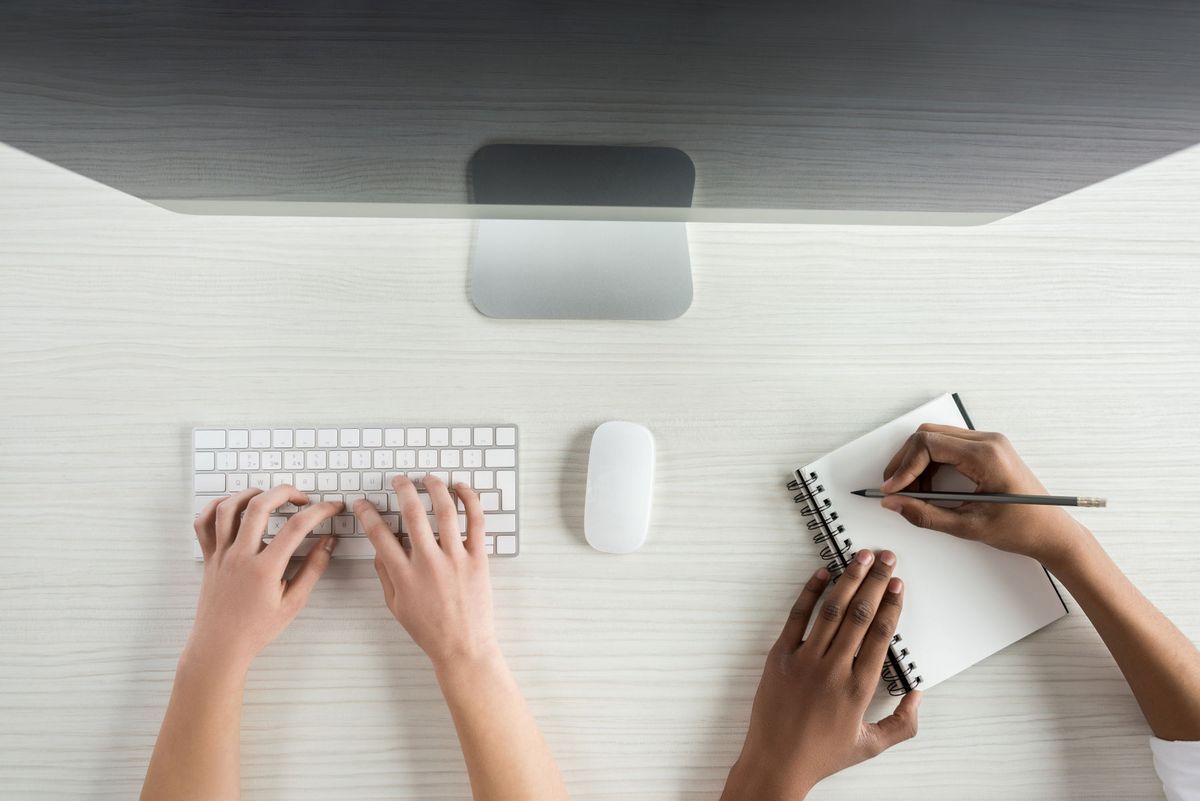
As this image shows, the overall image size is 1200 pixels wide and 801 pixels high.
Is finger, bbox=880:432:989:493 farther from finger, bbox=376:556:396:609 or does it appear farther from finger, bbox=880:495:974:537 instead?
finger, bbox=376:556:396:609

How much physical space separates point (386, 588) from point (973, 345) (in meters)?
0.59

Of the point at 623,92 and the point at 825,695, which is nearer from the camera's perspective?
the point at 623,92

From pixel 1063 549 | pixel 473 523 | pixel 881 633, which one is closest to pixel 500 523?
pixel 473 523

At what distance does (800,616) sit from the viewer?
2.14 ft

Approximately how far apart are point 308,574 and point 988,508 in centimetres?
60

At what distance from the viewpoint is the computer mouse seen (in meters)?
0.65

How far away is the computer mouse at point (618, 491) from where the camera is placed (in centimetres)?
65

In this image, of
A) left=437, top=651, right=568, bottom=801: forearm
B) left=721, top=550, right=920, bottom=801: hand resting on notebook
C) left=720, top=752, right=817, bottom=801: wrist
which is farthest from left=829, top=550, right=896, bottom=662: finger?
left=437, top=651, right=568, bottom=801: forearm

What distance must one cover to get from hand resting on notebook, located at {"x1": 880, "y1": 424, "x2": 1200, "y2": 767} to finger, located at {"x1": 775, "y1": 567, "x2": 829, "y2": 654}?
10cm

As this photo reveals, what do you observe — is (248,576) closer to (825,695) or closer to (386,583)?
(386,583)

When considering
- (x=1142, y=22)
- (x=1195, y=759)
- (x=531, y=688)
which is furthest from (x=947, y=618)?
(x=1142, y=22)

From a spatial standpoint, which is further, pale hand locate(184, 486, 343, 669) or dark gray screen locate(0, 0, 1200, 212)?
pale hand locate(184, 486, 343, 669)

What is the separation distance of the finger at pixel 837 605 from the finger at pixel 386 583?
369 mm

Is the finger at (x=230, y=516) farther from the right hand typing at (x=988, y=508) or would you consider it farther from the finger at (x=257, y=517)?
the right hand typing at (x=988, y=508)
